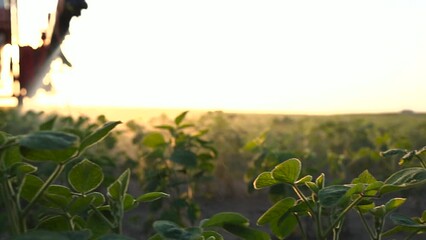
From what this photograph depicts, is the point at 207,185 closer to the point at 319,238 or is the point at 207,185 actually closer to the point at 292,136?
the point at 292,136

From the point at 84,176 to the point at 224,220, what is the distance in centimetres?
22

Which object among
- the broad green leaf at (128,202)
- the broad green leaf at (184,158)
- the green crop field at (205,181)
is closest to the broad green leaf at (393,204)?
the green crop field at (205,181)

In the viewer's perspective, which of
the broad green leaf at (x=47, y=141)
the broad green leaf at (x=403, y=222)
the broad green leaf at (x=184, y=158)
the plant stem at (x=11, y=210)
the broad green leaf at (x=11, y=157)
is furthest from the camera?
the broad green leaf at (x=184, y=158)

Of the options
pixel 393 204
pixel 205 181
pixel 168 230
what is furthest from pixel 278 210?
pixel 205 181

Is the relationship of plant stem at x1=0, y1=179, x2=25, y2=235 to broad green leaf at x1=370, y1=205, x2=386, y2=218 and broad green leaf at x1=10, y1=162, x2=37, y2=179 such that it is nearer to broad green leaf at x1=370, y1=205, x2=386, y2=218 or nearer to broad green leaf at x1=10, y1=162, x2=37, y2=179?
broad green leaf at x1=10, y1=162, x2=37, y2=179

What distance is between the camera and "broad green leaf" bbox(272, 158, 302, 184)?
3.41ft

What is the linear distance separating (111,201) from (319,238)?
30 cm

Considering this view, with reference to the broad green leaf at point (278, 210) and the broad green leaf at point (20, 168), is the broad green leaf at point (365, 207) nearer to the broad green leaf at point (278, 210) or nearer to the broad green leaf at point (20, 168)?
the broad green leaf at point (278, 210)

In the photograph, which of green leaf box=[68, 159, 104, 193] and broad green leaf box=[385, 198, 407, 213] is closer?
green leaf box=[68, 159, 104, 193]

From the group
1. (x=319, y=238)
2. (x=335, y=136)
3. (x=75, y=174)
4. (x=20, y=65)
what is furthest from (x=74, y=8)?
(x=335, y=136)

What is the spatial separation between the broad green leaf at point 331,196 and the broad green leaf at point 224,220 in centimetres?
15

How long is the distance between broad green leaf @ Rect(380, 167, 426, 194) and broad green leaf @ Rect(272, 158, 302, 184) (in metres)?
0.12

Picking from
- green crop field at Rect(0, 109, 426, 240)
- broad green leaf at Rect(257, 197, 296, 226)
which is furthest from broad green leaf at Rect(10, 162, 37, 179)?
broad green leaf at Rect(257, 197, 296, 226)

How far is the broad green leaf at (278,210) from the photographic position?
3.64ft
